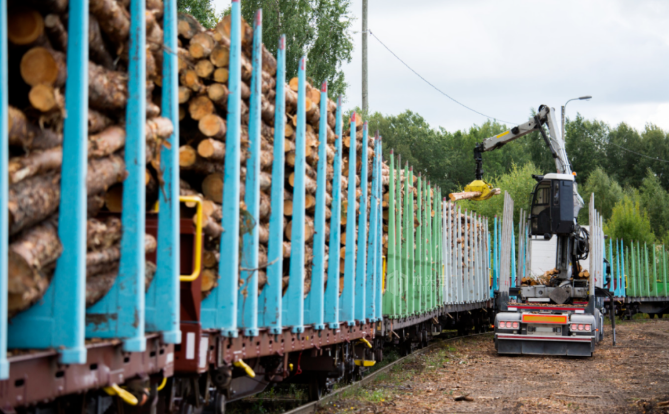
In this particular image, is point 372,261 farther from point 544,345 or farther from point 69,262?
point 544,345

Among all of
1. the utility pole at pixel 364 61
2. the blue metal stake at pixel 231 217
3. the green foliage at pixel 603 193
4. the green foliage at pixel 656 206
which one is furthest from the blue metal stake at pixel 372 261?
the green foliage at pixel 656 206

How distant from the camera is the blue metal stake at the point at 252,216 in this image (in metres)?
5.59

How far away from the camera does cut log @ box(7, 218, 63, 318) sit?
3080mm

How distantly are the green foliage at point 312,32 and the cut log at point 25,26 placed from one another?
26.8 meters

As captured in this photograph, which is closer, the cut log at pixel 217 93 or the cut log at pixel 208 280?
the cut log at pixel 208 280

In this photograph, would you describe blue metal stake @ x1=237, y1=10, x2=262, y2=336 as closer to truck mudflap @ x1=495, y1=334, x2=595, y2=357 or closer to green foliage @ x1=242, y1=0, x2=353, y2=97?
truck mudflap @ x1=495, y1=334, x2=595, y2=357

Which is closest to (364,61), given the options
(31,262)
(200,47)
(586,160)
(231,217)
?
(200,47)

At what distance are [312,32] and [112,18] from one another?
91.3 feet

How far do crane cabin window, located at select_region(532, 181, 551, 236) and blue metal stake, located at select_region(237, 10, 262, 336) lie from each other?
12.7m

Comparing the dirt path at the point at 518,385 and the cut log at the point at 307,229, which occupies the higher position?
the cut log at the point at 307,229

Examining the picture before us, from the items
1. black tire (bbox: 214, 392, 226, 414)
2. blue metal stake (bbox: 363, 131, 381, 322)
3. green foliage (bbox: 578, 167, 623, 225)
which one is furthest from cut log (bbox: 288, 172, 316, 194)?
green foliage (bbox: 578, 167, 623, 225)

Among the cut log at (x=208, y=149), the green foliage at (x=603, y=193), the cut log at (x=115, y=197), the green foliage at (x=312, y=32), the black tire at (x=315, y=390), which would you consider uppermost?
the green foliage at (x=312, y=32)

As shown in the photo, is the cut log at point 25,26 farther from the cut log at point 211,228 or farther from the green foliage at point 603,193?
the green foliage at point 603,193

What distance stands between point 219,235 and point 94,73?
70.2 inches
